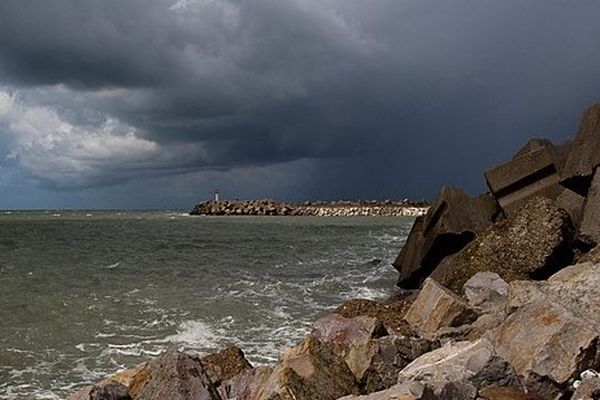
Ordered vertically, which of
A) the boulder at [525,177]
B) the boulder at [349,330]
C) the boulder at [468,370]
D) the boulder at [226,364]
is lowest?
the boulder at [226,364]

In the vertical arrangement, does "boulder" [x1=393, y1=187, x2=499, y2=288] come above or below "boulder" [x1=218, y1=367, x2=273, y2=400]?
above

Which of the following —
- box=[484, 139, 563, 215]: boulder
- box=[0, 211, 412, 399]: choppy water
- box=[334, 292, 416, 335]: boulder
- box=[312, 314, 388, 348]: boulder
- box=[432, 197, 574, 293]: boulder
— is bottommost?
box=[0, 211, 412, 399]: choppy water

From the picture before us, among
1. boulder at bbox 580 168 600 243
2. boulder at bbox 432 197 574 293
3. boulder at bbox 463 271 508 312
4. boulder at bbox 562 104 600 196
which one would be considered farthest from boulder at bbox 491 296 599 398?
boulder at bbox 562 104 600 196

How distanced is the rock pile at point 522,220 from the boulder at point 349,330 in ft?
13.7

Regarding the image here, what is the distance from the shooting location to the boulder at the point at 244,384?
252 inches

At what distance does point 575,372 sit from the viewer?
17.6ft

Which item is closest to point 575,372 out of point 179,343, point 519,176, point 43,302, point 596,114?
point 179,343

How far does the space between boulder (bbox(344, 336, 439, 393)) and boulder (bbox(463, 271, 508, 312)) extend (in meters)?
2.68

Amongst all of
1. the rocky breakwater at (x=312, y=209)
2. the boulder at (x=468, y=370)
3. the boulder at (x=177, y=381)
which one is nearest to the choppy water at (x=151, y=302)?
the boulder at (x=177, y=381)

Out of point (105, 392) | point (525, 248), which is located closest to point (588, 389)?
point (105, 392)

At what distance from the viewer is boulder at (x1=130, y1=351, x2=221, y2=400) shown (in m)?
6.29

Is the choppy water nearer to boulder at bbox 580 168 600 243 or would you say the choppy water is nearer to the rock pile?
the rock pile

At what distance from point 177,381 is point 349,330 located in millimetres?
2390

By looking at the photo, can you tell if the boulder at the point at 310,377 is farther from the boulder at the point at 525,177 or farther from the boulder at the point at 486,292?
the boulder at the point at 525,177
